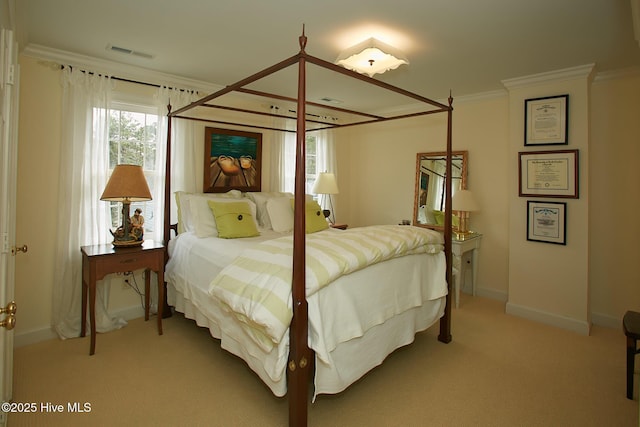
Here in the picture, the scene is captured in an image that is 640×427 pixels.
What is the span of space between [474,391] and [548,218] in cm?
194

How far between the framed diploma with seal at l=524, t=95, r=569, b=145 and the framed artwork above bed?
2.81m

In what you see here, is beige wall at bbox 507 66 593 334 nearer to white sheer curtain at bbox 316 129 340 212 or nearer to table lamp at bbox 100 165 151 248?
white sheer curtain at bbox 316 129 340 212

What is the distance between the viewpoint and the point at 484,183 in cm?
399

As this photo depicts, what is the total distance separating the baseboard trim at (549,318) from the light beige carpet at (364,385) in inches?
4.3

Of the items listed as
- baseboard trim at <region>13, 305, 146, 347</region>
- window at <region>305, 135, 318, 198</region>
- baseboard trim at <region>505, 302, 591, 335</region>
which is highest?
window at <region>305, 135, 318, 198</region>

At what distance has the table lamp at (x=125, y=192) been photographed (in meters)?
2.69

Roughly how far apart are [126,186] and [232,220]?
86cm

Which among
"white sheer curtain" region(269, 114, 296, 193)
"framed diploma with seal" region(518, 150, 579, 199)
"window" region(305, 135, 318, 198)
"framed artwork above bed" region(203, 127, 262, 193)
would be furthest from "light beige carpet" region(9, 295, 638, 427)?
"window" region(305, 135, 318, 198)

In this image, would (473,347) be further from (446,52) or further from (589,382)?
(446,52)

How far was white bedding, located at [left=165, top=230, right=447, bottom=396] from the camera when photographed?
1.84m

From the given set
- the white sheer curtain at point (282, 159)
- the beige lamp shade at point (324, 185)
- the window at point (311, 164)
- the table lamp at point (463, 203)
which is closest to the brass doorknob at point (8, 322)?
the white sheer curtain at point (282, 159)

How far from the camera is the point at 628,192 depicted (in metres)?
3.11

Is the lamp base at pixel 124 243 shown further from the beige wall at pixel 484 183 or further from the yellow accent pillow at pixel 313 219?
the yellow accent pillow at pixel 313 219

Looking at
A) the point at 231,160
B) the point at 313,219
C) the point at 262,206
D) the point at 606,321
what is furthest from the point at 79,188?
the point at 606,321
